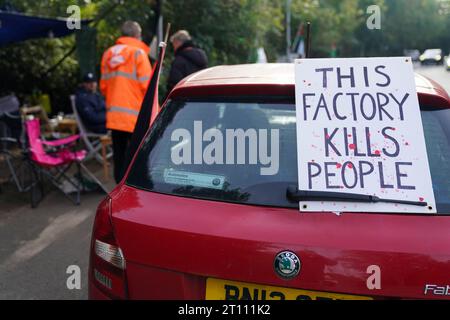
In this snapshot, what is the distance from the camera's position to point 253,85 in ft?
7.89

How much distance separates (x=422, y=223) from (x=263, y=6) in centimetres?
1268

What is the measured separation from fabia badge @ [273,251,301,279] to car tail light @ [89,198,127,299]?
65cm

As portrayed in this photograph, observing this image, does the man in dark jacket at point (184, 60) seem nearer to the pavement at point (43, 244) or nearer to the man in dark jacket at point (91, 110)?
the man in dark jacket at point (91, 110)

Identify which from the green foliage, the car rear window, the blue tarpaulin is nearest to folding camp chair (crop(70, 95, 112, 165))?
the blue tarpaulin

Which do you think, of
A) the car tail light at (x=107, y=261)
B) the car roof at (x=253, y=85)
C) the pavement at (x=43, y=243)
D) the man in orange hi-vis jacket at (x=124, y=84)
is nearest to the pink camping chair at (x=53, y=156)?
the pavement at (x=43, y=243)

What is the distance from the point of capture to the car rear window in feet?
7.17

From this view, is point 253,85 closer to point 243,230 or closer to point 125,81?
point 243,230

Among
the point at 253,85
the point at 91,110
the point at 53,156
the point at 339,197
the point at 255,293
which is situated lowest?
the point at 255,293

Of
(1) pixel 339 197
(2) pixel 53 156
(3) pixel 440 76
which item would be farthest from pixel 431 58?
(1) pixel 339 197

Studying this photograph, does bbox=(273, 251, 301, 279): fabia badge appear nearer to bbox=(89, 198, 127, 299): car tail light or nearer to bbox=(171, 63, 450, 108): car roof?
→ bbox=(89, 198, 127, 299): car tail light

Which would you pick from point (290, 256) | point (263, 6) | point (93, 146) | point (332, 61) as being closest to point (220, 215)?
point (290, 256)

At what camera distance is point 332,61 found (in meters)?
2.49

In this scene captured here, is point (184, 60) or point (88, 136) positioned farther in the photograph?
point (88, 136)

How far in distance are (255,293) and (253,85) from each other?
986 millimetres
